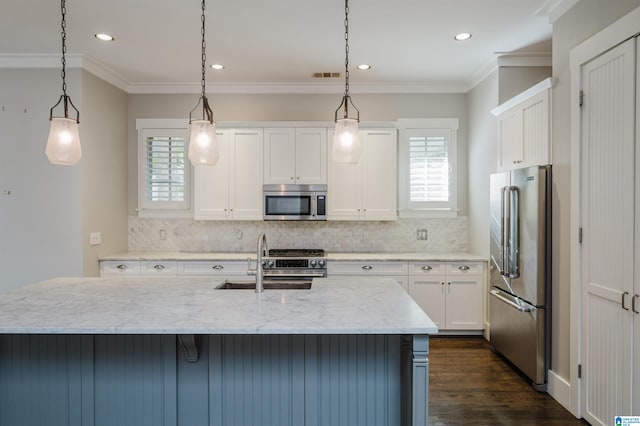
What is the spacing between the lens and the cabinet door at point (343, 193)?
456 cm

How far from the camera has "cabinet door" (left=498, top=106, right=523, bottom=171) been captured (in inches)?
137

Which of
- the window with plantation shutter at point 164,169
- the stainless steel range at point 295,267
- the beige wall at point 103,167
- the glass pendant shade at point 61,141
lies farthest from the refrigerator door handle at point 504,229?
the beige wall at point 103,167

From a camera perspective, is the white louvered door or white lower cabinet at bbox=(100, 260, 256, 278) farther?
white lower cabinet at bbox=(100, 260, 256, 278)

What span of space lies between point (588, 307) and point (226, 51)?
12.0 ft

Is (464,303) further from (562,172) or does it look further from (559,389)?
(562,172)

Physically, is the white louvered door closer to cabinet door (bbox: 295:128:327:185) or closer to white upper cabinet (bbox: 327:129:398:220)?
white upper cabinet (bbox: 327:129:398:220)

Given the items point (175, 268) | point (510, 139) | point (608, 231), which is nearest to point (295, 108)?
point (175, 268)

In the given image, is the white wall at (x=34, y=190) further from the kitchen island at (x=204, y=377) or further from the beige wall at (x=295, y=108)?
the kitchen island at (x=204, y=377)

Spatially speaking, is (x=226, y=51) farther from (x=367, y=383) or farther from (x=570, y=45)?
(x=367, y=383)

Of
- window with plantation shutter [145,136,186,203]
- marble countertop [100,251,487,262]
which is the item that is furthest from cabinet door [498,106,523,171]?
window with plantation shutter [145,136,186,203]

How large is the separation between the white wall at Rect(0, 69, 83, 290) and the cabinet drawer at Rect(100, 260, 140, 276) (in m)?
0.31

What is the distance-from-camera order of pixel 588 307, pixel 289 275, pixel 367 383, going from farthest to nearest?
pixel 289 275
pixel 588 307
pixel 367 383

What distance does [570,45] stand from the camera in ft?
9.05

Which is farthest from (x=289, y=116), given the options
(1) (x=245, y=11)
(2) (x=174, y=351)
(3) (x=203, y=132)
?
(2) (x=174, y=351)
